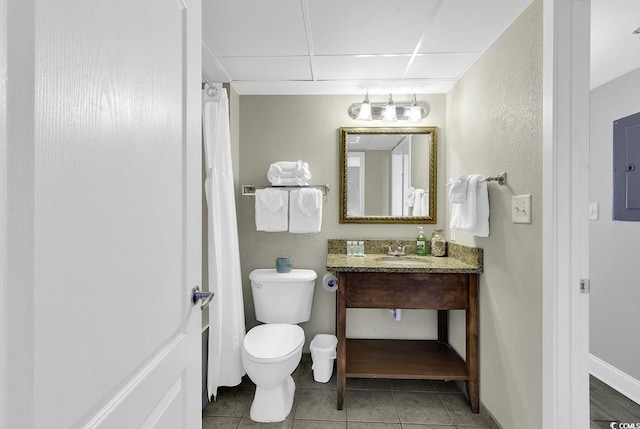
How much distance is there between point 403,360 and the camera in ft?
6.97

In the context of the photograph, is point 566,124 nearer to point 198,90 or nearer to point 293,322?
point 198,90

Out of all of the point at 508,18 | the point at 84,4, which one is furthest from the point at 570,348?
the point at 84,4

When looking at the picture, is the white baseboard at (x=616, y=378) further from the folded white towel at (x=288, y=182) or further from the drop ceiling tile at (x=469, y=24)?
the folded white towel at (x=288, y=182)

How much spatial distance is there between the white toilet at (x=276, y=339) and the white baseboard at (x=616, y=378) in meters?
2.01

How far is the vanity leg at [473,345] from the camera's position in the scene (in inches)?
74.3

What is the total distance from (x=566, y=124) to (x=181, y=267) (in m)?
1.49

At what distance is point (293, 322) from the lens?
223cm

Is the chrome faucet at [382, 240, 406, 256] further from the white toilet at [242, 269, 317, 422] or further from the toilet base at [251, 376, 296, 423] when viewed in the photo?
the toilet base at [251, 376, 296, 423]

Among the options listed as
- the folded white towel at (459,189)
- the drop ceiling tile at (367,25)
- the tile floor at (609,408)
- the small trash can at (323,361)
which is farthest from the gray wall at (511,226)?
the small trash can at (323,361)

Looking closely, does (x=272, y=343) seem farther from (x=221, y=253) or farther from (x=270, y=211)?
(x=270, y=211)

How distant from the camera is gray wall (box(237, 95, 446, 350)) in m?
2.51

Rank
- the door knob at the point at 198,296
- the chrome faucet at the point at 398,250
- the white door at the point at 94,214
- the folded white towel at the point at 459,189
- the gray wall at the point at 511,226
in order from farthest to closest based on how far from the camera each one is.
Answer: the chrome faucet at the point at 398,250 < the folded white towel at the point at 459,189 < the gray wall at the point at 511,226 < the door knob at the point at 198,296 < the white door at the point at 94,214

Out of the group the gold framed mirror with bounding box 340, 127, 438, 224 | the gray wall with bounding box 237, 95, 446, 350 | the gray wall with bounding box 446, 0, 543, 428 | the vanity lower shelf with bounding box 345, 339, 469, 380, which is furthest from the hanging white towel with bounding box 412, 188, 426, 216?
the vanity lower shelf with bounding box 345, 339, 469, 380

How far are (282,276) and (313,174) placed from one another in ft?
2.74
